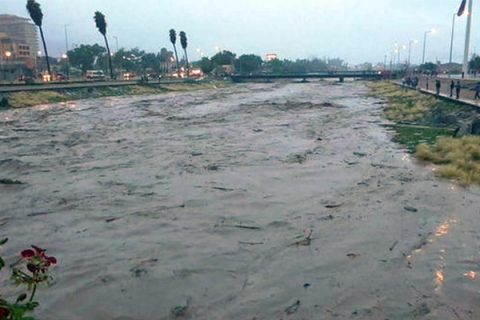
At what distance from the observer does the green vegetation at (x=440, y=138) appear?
599 inches

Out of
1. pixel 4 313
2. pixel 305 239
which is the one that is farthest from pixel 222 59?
pixel 4 313

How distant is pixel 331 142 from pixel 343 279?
15.6 metres

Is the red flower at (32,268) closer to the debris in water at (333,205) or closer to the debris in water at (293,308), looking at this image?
the debris in water at (293,308)

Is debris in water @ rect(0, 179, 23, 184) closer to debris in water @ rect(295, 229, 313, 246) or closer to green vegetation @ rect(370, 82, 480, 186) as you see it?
debris in water @ rect(295, 229, 313, 246)

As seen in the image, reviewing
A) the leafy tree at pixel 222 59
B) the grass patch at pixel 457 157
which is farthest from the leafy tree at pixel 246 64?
the grass patch at pixel 457 157

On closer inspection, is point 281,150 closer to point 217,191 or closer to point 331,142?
point 331,142

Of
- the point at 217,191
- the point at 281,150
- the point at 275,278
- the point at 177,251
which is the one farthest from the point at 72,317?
the point at 281,150

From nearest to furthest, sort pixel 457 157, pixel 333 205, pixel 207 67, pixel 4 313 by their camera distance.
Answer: pixel 4 313 → pixel 333 205 → pixel 457 157 → pixel 207 67

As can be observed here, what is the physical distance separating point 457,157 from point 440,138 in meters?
4.72

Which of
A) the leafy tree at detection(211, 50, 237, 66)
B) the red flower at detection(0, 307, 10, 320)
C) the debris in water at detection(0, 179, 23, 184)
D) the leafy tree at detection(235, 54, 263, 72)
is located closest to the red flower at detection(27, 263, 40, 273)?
the red flower at detection(0, 307, 10, 320)

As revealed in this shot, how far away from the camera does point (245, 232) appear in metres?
10.0

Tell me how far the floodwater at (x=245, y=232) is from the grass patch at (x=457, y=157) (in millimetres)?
611

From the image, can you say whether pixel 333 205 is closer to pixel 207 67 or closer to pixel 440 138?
pixel 440 138

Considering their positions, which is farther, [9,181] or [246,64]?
[246,64]
